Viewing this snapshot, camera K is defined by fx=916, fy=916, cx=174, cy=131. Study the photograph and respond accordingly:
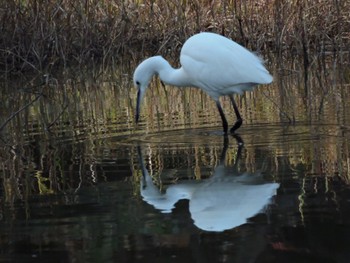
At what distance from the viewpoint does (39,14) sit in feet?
40.7

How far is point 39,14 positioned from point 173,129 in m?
5.99

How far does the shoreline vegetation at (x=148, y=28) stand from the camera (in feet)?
40.7

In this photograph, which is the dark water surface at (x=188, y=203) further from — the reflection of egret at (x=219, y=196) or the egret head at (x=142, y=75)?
the egret head at (x=142, y=75)

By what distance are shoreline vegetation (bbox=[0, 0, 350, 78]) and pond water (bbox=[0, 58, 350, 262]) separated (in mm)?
3898

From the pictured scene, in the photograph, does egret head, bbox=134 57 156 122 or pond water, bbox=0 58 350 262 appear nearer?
pond water, bbox=0 58 350 262

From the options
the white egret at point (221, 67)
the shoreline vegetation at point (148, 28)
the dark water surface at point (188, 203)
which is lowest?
the dark water surface at point (188, 203)

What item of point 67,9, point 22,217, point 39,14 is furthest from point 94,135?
point 67,9

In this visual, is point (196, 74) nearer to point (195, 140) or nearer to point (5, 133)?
point (195, 140)

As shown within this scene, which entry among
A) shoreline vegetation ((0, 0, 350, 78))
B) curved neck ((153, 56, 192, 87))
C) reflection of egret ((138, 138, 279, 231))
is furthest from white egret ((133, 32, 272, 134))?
shoreline vegetation ((0, 0, 350, 78))

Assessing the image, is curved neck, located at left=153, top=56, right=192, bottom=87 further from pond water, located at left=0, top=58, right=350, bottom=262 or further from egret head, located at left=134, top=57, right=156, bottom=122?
pond water, located at left=0, top=58, right=350, bottom=262

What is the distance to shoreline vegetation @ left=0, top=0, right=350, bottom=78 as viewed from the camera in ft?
40.7

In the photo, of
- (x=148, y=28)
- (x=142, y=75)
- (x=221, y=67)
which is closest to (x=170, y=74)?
(x=142, y=75)

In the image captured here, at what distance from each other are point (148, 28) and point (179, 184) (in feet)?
33.5

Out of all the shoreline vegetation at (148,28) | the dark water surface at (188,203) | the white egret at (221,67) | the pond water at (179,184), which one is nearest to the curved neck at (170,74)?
the white egret at (221,67)
